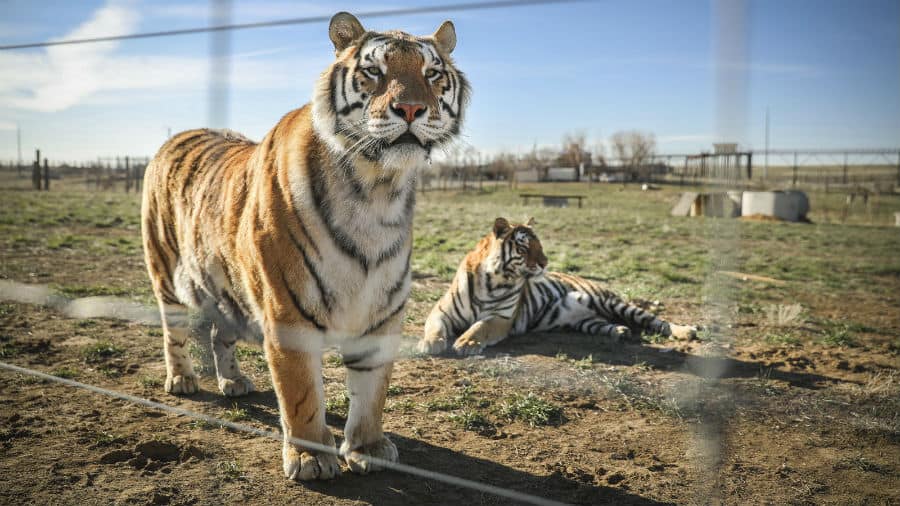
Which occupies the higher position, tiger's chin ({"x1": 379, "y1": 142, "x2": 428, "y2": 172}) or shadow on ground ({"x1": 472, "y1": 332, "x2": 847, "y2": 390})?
tiger's chin ({"x1": 379, "y1": 142, "x2": 428, "y2": 172})

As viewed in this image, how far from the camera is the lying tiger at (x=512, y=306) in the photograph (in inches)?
211

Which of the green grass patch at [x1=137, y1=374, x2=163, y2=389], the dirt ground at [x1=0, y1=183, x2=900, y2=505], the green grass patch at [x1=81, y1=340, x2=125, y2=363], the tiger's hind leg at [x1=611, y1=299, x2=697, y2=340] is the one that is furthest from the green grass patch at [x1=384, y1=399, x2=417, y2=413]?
the tiger's hind leg at [x1=611, y1=299, x2=697, y2=340]

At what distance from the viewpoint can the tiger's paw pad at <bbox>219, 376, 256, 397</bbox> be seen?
3.99 m

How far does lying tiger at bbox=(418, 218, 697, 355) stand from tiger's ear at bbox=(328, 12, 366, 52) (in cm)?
275

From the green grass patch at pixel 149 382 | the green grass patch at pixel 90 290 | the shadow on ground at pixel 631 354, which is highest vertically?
the green grass patch at pixel 90 290

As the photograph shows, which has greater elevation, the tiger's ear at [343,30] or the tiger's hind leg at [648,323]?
the tiger's ear at [343,30]

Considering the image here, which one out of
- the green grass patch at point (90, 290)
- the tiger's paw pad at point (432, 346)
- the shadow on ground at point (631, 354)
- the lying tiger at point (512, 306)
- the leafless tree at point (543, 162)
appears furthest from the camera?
the leafless tree at point (543, 162)

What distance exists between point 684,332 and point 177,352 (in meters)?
3.94

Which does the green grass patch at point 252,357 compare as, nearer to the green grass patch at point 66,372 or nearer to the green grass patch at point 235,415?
the green grass patch at point 235,415

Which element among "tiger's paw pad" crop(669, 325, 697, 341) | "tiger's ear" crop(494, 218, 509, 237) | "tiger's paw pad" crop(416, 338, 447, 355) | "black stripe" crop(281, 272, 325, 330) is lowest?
"tiger's paw pad" crop(416, 338, 447, 355)

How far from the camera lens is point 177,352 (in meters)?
4.05

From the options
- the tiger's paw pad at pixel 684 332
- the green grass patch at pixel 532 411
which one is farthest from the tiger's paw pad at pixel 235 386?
the tiger's paw pad at pixel 684 332

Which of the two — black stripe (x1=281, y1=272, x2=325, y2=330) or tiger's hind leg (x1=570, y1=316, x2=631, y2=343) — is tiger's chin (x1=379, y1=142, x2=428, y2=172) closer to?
black stripe (x1=281, y1=272, x2=325, y2=330)

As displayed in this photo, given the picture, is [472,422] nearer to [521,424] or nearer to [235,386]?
[521,424]
